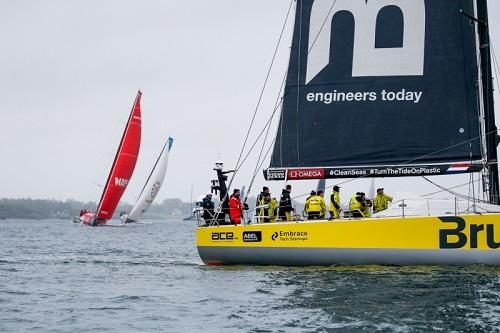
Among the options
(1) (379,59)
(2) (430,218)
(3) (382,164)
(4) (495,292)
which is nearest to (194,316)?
(4) (495,292)

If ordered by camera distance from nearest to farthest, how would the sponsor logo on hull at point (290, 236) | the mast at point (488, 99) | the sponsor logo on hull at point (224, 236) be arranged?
the mast at point (488, 99), the sponsor logo on hull at point (290, 236), the sponsor logo on hull at point (224, 236)

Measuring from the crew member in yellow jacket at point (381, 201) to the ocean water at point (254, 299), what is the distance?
2.19 meters

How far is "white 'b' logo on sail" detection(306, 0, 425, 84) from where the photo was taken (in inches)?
723

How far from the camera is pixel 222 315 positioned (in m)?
11.7

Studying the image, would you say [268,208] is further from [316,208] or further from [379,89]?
[379,89]

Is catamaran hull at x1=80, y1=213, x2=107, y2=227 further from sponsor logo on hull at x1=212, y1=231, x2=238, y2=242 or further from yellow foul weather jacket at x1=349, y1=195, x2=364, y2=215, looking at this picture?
yellow foul weather jacket at x1=349, y1=195, x2=364, y2=215

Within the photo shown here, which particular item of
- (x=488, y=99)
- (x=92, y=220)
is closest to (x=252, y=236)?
(x=488, y=99)

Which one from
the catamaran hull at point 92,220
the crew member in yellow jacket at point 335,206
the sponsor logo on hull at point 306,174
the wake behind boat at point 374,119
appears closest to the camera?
the wake behind boat at point 374,119

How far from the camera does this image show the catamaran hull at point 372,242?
15.9m

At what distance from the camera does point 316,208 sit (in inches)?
695

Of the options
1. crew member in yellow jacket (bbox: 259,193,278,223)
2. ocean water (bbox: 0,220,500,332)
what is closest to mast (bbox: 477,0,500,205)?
ocean water (bbox: 0,220,500,332)

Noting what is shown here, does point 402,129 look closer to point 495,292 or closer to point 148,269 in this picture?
point 495,292

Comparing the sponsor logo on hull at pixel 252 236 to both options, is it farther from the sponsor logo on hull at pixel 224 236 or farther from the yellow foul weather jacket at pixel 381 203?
the yellow foul weather jacket at pixel 381 203

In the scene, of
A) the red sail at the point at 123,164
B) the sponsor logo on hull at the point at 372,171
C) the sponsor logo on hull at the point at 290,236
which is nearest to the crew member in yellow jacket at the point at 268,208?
the sponsor logo on hull at the point at 372,171
